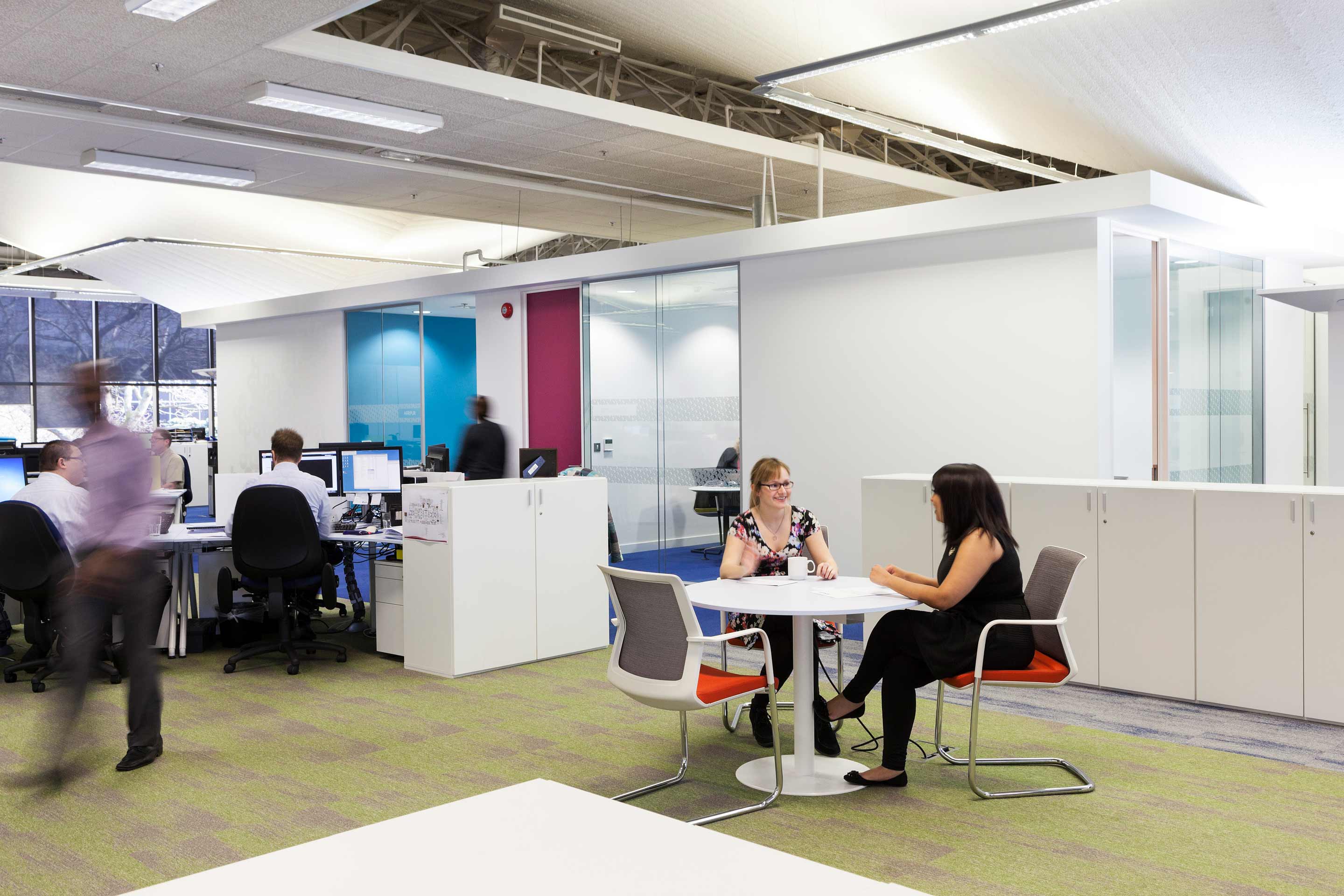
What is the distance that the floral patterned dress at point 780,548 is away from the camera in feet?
15.7

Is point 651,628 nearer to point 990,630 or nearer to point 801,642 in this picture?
point 801,642

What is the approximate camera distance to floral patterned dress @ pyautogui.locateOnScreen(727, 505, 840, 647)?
4.78 meters

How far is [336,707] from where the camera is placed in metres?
5.65

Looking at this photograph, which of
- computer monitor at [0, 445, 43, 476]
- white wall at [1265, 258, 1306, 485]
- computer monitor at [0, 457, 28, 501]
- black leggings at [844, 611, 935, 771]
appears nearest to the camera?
black leggings at [844, 611, 935, 771]

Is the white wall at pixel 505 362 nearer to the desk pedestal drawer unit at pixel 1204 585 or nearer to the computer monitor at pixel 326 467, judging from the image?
the computer monitor at pixel 326 467

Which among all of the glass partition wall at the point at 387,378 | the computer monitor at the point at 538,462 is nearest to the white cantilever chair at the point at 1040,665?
the computer monitor at the point at 538,462

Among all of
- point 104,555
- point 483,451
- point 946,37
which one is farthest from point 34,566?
point 946,37

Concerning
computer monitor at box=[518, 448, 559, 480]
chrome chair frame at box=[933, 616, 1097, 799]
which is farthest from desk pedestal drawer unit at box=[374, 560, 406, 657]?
chrome chair frame at box=[933, 616, 1097, 799]

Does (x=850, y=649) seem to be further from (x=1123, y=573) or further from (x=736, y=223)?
(x=736, y=223)

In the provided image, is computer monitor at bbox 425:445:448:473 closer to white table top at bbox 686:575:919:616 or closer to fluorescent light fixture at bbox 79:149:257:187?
fluorescent light fixture at bbox 79:149:257:187

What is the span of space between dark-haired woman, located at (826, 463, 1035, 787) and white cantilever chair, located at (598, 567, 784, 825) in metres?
0.46

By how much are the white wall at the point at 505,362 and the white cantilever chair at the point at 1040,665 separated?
7136 mm

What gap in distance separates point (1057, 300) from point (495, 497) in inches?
148

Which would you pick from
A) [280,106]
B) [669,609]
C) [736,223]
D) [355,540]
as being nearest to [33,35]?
[280,106]
